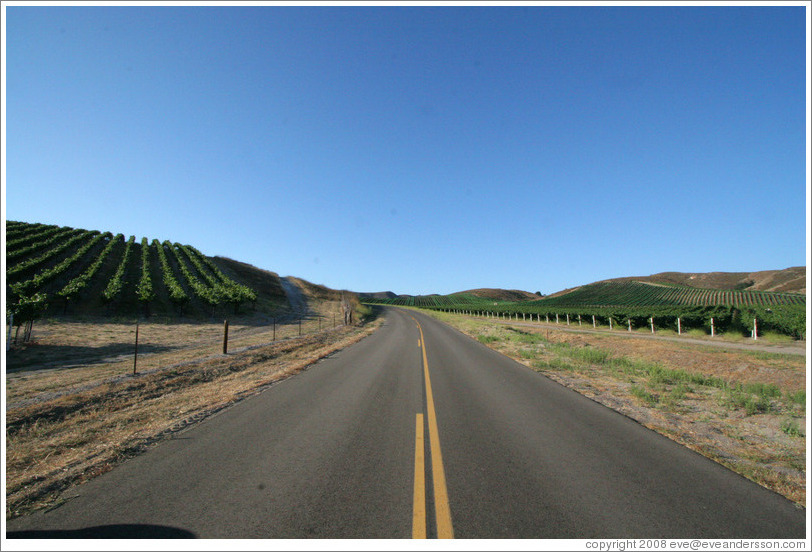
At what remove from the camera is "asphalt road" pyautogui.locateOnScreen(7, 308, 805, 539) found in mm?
3236

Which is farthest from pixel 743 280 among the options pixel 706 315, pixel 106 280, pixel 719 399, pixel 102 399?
pixel 106 280

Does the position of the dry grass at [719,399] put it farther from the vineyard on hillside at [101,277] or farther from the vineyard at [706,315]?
the vineyard on hillside at [101,277]

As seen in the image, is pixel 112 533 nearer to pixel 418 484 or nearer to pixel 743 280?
pixel 418 484

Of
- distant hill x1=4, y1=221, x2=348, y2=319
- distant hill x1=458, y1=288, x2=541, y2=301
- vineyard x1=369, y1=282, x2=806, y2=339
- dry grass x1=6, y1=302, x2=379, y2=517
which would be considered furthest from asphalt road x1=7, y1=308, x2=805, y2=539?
distant hill x1=458, y1=288, x2=541, y2=301

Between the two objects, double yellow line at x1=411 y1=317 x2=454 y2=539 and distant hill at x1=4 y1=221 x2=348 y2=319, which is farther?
distant hill at x1=4 y1=221 x2=348 y2=319

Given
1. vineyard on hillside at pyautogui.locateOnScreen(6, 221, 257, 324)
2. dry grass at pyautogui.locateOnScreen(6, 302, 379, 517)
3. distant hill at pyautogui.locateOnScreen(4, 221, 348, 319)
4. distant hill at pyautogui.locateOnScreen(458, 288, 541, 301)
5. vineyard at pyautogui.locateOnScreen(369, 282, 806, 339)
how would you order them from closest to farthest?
dry grass at pyautogui.locateOnScreen(6, 302, 379, 517) < vineyard at pyautogui.locateOnScreen(369, 282, 806, 339) < distant hill at pyautogui.locateOnScreen(4, 221, 348, 319) < vineyard on hillside at pyautogui.locateOnScreen(6, 221, 257, 324) < distant hill at pyautogui.locateOnScreen(458, 288, 541, 301)

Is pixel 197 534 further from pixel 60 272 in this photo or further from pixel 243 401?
pixel 60 272

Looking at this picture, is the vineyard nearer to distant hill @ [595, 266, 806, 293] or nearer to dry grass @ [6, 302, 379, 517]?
dry grass @ [6, 302, 379, 517]

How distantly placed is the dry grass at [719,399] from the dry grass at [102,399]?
337 inches

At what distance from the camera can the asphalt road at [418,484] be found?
324cm

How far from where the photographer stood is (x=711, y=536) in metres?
3.18

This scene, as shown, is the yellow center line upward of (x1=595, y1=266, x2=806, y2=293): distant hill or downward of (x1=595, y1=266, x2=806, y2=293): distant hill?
A: downward

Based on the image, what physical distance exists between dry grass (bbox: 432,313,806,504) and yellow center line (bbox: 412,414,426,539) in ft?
13.5

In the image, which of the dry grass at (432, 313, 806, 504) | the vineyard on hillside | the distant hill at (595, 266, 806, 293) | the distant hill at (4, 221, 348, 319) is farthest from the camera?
the distant hill at (595, 266, 806, 293)
